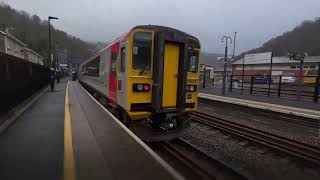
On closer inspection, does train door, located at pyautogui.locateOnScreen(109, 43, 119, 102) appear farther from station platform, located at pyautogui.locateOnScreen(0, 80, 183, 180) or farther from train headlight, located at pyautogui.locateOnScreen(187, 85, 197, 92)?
train headlight, located at pyautogui.locateOnScreen(187, 85, 197, 92)

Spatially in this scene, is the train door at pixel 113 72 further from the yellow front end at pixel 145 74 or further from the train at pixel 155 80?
the yellow front end at pixel 145 74

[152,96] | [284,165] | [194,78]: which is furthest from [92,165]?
[194,78]

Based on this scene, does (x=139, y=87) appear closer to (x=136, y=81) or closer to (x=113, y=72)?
(x=136, y=81)

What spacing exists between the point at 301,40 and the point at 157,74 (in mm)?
47834

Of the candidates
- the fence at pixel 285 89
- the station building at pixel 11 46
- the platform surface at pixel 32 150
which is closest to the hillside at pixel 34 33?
the station building at pixel 11 46

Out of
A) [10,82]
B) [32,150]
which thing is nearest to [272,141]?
[32,150]

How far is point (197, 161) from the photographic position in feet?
25.0

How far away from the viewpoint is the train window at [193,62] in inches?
384

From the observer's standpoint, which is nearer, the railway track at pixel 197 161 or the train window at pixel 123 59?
the railway track at pixel 197 161

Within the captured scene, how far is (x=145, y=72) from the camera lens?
878 cm

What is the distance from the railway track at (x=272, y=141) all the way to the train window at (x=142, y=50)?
3.92 m

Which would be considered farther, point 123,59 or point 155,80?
point 123,59

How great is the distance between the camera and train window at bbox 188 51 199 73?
977 centimetres

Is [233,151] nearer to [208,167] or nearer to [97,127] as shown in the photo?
[208,167]
